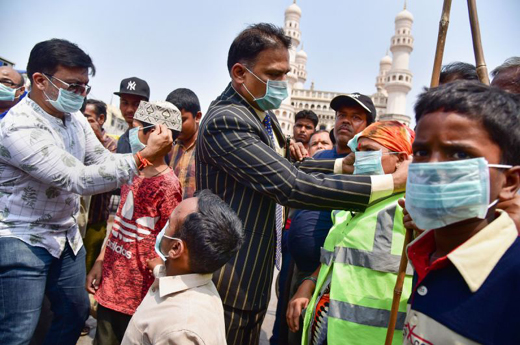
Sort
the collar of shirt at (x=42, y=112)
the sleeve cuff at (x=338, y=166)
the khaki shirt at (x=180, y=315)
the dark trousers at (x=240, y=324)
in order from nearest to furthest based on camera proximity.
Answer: the khaki shirt at (x=180, y=315) < the dark trousers at (x=240, y=324) < the sleeve cuff at (x=338, y=166) < the collar of shirt at (x=42, y=112)

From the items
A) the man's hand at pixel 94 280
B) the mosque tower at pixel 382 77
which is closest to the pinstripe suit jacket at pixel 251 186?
the man's hand at pixel 94 280

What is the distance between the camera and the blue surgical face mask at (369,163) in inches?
76.9

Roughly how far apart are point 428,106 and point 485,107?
0.52ft

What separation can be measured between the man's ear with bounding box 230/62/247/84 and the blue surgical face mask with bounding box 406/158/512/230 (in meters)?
1.12

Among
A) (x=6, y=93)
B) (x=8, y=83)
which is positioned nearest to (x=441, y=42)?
(x=6, y=93)

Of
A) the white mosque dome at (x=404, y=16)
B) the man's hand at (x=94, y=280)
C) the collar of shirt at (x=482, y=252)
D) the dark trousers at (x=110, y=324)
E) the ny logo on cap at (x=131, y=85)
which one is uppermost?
the white mosque dome at (x=404, y=16)

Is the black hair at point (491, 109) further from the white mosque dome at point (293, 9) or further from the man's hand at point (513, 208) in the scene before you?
the white mosque dome at point (293, 9)

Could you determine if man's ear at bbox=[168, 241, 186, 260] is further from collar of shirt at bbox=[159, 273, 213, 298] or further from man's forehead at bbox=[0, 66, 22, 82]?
man's forehead at bbox=[0, 66, 22, 82]

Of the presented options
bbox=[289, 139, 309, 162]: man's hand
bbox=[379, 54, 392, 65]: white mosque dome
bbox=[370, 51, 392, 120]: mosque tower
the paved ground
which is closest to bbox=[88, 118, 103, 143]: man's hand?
the paved ground

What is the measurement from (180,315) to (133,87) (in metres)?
3.54

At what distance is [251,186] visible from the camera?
1.76m

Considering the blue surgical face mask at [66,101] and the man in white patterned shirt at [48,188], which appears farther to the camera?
the blue surgical face mask at [66,101]

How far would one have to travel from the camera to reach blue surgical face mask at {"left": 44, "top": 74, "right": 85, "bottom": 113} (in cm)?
246

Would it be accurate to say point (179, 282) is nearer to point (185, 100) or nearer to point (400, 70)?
point (185, 100)
